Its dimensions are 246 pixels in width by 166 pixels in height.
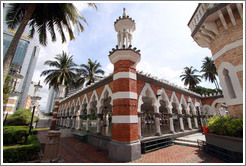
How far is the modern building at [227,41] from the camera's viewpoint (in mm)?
5641

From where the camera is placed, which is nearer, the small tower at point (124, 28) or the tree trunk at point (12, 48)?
the tree trunk at point (12, 48)

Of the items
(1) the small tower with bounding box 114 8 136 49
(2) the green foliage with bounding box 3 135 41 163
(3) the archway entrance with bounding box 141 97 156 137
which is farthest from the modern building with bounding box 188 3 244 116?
(2) the green foliage with bounding box 3 135 41 163

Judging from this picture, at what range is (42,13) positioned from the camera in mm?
8133

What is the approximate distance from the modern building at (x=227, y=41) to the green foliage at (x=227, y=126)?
38.1 inches

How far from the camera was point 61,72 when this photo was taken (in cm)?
2217

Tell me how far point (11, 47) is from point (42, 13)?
13.5 feet

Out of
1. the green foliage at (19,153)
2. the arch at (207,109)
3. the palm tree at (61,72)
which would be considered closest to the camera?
the green foliage at (19,153)

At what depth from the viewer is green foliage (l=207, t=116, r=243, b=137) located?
4.69 meters

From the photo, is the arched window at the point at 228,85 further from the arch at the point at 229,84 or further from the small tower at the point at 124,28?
the small tower at the point at 124,28

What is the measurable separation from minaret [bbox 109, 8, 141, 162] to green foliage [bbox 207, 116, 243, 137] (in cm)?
400

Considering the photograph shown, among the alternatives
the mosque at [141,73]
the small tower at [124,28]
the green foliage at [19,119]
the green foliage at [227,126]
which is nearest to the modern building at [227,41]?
the mosque at [141,73]

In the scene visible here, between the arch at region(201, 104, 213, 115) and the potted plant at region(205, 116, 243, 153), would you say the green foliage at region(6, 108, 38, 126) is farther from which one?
the arch at region(201, 104, 213, 115)

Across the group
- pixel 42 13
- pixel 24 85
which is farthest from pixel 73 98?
pixel 24 85

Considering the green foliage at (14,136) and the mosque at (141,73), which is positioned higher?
the mosque at (141,73)
